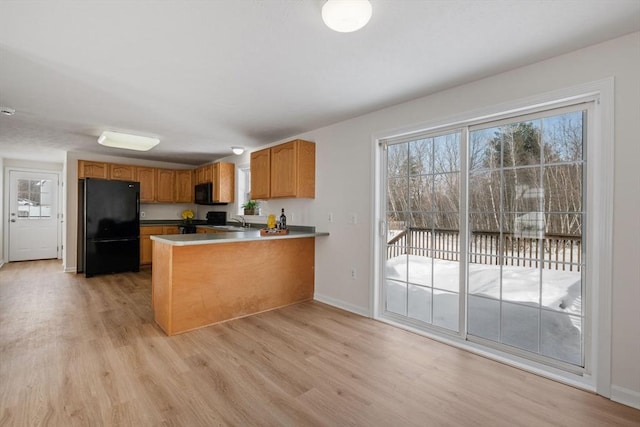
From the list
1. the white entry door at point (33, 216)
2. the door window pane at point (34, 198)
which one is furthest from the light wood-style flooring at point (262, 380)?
the door window pane at point (34, 198)

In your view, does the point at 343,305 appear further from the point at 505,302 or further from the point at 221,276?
the point at 505,302

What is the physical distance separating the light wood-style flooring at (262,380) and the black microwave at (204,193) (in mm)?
3035

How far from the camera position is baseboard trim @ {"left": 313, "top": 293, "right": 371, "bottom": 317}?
11.1 feet

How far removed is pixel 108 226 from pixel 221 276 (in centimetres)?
352

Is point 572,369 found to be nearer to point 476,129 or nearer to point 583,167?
point 583,167

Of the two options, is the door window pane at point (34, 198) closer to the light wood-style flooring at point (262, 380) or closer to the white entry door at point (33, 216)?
the white entry door at point (33, 216)

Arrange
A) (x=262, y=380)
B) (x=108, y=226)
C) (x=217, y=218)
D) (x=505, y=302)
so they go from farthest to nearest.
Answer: (x=217, y=218) < (x=108, y=226) < (x=505, y=302) < (x=262, y=380)

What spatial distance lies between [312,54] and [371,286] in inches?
93.5

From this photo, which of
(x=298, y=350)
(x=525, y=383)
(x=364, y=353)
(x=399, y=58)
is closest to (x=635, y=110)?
(x=399, y=58)

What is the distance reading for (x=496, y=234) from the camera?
2492 millimetres

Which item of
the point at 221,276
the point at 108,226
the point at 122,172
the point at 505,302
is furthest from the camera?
the point at 122,172

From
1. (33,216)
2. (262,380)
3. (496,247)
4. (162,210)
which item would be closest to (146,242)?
(162,210)

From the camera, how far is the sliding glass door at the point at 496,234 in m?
2.15

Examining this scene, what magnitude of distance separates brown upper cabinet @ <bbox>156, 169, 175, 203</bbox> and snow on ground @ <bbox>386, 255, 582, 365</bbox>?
5.32 meters
